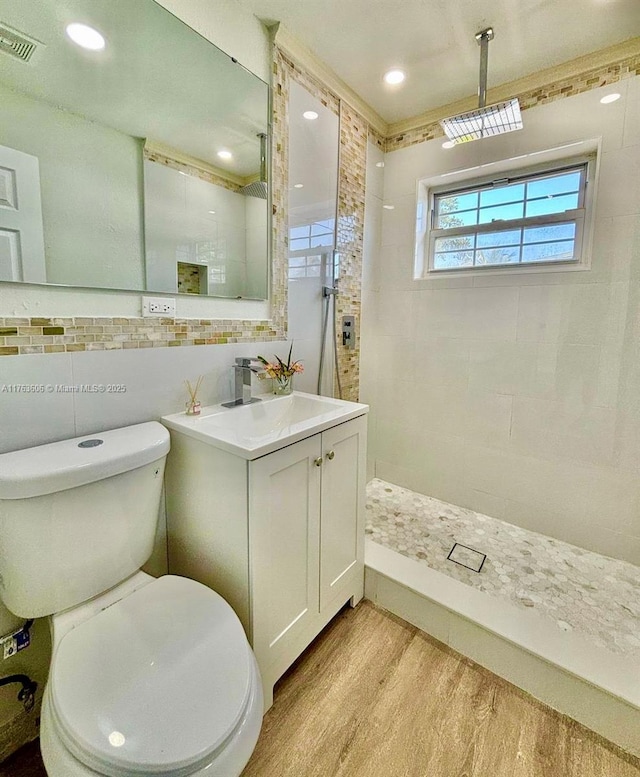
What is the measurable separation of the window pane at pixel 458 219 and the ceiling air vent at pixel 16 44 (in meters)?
2.02

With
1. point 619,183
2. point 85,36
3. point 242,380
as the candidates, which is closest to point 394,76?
point 619,183

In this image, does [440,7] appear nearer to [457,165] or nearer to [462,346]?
[457,165]

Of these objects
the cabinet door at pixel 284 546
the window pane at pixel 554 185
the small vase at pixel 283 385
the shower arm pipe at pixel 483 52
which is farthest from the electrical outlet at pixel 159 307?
the window pane at pixel 554 185

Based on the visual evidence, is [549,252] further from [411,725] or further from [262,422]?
[411,725]

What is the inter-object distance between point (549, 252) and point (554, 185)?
1.17 feet

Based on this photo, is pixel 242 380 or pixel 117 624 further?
pixel 242 380

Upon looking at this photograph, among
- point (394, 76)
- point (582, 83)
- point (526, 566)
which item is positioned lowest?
point (526, 566)

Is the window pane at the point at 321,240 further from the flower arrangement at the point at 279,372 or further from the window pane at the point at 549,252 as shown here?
the window pane at the point at 549,252

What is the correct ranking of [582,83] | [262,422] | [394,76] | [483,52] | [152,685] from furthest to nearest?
[394,76], [582,83], [483,52], [262,422], [152,685]

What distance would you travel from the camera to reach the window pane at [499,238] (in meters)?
2.02

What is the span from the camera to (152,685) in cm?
75

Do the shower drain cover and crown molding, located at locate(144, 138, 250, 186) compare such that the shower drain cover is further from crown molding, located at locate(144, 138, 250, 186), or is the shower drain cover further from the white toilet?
crown molding, located at locate(144, 138, 250, 186)

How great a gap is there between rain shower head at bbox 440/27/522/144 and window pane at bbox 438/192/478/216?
1.60 feet

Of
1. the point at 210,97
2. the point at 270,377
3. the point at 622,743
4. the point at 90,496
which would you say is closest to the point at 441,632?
the point at 622,743
